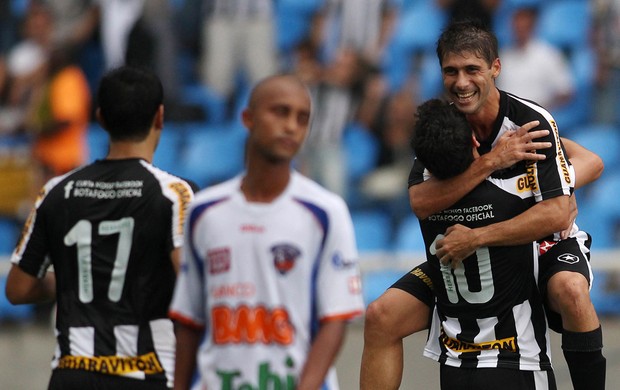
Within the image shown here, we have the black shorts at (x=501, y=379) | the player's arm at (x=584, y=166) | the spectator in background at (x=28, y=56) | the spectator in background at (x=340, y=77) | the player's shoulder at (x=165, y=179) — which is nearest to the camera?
the player's shoulder at (x=165, y=179)

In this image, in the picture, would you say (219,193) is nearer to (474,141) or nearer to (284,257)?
(284,257)

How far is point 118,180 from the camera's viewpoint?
16.9 ft

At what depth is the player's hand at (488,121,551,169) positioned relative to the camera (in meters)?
5.33

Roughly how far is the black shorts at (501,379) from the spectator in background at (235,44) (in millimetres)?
8728

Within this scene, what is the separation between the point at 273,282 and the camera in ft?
14.1

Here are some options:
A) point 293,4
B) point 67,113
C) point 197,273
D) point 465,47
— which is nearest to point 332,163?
point 293,4

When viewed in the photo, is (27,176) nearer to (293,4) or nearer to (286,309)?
(293,4)

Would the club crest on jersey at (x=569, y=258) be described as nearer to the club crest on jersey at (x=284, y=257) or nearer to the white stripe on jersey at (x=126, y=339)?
the club crest on jersey at (x=284, y=257)

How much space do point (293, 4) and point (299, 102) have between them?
10.1m

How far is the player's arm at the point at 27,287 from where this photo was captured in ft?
17.3

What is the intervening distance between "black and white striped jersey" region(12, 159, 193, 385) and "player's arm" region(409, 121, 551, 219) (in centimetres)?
113

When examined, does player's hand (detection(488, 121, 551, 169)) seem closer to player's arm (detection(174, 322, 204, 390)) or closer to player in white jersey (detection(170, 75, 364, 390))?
player in white jersey (detection(170, 75, 364, 390))

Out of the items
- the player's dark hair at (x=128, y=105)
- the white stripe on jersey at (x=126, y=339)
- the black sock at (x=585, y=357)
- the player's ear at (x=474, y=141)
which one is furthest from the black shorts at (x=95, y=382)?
the black sock at (x=585, y=357)

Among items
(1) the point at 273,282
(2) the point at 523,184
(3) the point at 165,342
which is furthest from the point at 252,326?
(2) the point at 523,184
